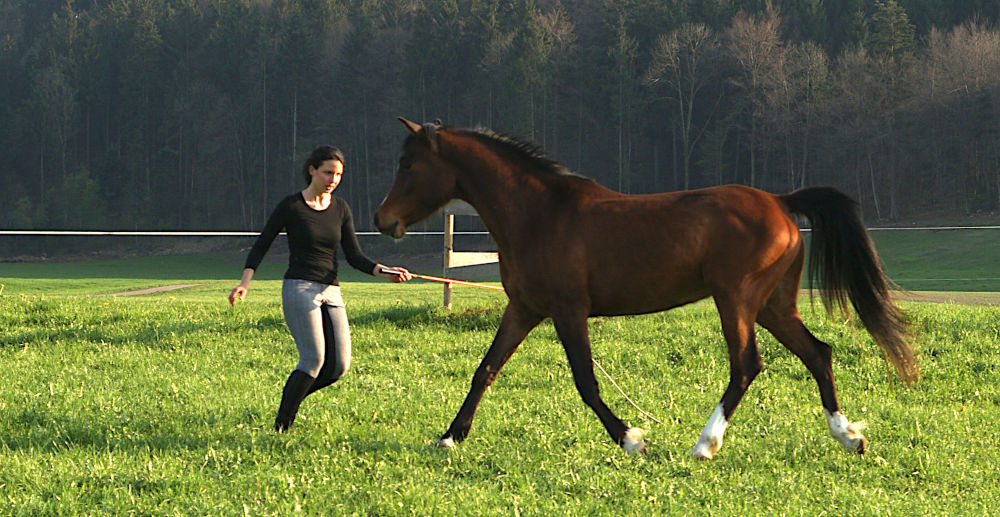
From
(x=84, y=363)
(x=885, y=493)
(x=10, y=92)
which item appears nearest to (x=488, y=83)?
(x=10, y=92)

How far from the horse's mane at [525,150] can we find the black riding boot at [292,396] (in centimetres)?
197

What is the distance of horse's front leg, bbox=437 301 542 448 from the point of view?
5.75 meters

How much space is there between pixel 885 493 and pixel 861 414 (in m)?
2.10

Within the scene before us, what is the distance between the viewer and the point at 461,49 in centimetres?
6341

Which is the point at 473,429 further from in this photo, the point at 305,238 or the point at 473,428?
the point at 305,238

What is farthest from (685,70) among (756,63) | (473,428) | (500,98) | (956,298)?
(473,428)

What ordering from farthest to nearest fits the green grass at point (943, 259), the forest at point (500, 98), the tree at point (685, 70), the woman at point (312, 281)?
the tree at point (685, 70)
the forest at point (500, 98)
the green grass at point (943, 259)
the woman at point (312, 281)

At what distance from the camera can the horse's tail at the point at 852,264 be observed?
5.91 meters

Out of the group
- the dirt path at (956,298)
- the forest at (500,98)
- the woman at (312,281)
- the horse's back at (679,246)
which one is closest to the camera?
the horse's back at (679,246)

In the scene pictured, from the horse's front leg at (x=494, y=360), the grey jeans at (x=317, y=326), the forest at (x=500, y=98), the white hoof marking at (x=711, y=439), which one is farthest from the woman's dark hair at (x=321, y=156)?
the forest at (x=500, y=98)

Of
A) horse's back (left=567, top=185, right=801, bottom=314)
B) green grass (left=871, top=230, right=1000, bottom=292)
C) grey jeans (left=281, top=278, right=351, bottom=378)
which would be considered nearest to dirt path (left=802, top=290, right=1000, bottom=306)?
green grass (left=871, top=230, right=1000, bottom=292)

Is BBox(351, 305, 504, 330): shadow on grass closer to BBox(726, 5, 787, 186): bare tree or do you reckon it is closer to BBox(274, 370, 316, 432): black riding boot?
BBox(274, 370, 316, 432): black riding boot

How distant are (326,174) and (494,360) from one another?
5.41 ft

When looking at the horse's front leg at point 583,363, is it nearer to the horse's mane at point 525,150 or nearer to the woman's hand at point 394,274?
the horse's mane at point 525,150
